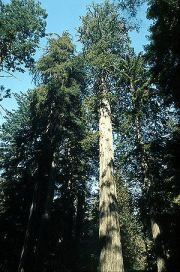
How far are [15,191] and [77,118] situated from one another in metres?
6.35

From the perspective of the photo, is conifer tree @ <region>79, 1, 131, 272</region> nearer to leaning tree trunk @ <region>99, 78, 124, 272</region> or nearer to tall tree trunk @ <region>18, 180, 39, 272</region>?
leaning tree trunk @ <region>99, 78, 124, 272</region>

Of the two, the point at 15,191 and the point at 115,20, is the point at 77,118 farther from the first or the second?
the point at 115,20

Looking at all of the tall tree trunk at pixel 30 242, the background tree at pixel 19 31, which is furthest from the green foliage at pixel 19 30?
the tall tree trunk at pixel 30 242

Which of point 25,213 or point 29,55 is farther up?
point 29,55

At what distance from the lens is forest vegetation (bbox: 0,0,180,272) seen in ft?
32.6

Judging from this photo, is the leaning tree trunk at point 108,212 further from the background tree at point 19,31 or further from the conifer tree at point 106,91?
the background tree at point 19,31

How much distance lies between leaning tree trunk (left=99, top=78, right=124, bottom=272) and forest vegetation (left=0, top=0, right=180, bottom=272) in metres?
0.03

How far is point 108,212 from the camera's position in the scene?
7375mm

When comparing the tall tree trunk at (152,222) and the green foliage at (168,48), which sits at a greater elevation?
the green foliage at (168,48)

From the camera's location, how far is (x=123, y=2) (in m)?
10.4

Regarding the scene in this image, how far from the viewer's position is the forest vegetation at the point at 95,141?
32.6 feet

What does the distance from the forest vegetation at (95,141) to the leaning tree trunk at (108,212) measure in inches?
1.1

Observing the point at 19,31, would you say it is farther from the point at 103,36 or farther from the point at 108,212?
the point at 108,212

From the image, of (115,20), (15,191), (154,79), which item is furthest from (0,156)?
(154,79)
